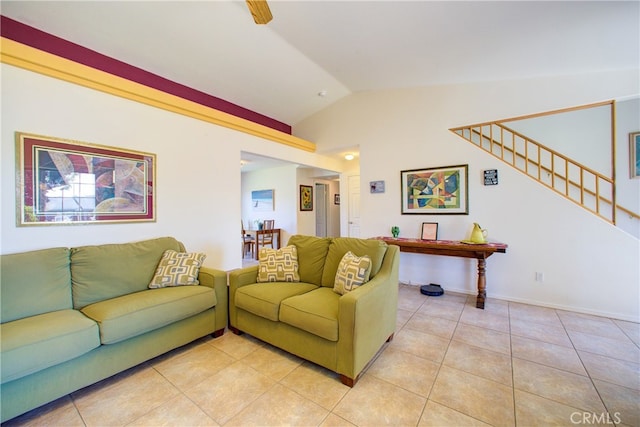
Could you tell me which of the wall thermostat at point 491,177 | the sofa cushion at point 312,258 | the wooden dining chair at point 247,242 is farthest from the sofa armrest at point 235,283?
the wooden dining chair at point 247,242

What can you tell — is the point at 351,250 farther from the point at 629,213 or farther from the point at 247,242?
the point at 247,242

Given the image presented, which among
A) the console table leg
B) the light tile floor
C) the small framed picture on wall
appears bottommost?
the light tile floor

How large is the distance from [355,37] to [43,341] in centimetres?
370

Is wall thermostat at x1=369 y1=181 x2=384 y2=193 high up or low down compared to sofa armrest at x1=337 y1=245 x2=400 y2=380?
up

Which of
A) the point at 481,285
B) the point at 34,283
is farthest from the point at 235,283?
the point at 481,285

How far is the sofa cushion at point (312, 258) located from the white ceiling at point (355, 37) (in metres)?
2.36

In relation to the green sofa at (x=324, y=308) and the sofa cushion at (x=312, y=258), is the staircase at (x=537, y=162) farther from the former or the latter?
the sofa cushion at (x=312, y=258)

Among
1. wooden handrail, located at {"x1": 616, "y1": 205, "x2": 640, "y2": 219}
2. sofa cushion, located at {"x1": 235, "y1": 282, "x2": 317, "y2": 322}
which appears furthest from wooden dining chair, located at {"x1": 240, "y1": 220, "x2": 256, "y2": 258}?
wooden handrail, located at {"x1": 616, "y1": 205, "x2": 640, "y2": 219}

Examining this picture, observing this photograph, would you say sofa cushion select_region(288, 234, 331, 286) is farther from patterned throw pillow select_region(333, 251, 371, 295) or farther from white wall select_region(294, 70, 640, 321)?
white wall select_region(294, 70, 640, 321)

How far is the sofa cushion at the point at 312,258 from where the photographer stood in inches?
101

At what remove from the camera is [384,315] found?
6.86ft

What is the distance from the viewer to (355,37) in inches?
114

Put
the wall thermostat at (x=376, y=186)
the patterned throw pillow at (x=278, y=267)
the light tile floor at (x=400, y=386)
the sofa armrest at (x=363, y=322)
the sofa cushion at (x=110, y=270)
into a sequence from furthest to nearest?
the wall thermostat at (x=376, y=186) → the patterned throw pillow at (x=278, y=267) → the sofa cushion at (x=110, y=270) → the sofa armrest at (x=363, y=322) → the light tile floor at (x=400, y=386)

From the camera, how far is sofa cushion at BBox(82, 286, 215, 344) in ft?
5.64
